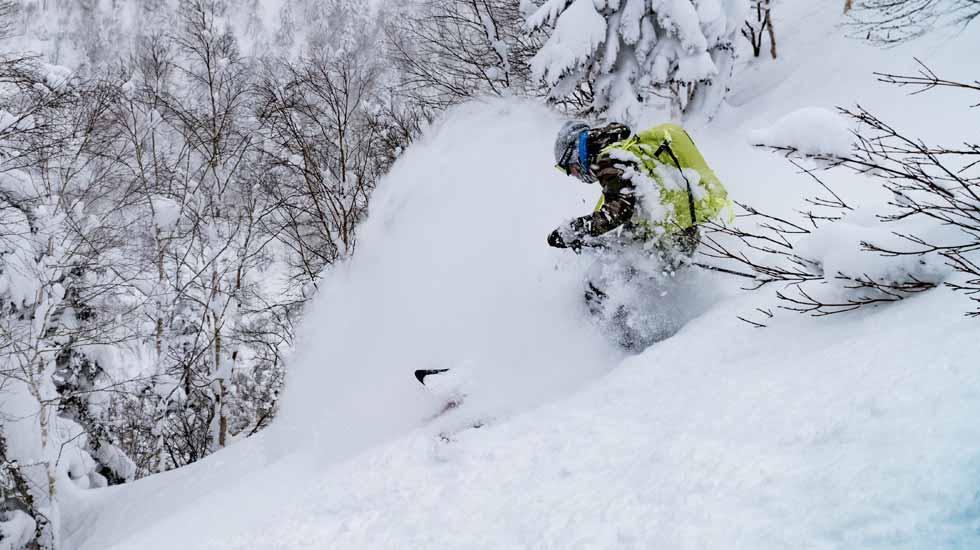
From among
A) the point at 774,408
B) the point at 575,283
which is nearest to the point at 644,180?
the point at 575,283

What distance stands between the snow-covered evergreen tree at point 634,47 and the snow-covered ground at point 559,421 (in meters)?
3.42

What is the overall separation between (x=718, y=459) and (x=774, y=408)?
347 mm

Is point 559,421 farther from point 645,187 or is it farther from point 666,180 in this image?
point 666,180

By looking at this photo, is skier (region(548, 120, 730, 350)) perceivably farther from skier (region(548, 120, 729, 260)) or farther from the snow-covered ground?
the snow-covered ground

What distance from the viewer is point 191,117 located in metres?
13.0

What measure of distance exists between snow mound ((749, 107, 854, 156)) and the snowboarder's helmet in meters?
1.56

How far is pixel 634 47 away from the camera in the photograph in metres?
9.67

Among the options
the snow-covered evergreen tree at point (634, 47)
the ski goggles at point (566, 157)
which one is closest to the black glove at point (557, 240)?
the ski goggles at point (566, 157)

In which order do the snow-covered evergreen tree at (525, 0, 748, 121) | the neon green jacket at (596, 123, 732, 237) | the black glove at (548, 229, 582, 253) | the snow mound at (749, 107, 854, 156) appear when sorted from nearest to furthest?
the snow mound at (749, 107, 854, 156) → the neon green jacket at (596, 123, 732, 237) → the black glove at (548, 229, 582, 253) → the snow-covered evergreen tree at (525, 0, 748, 121)

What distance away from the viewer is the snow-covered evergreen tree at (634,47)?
9250 millimetres

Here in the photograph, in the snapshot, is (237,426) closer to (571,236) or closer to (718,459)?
(571,236)

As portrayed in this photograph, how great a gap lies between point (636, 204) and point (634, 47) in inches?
281

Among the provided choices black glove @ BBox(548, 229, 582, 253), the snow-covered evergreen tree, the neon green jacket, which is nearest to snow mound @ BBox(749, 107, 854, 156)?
the neon green jacket

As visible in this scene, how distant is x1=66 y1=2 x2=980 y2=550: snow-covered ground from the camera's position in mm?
1459
